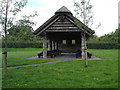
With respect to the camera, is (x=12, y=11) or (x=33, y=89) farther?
(x=12, y=11)

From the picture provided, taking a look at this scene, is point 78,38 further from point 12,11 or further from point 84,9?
point 12,11

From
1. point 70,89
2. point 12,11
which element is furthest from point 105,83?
point 12,11

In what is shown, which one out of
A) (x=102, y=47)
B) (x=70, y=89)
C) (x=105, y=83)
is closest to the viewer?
(x=70, y=89)

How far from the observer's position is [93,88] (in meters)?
5.81

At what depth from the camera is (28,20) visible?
8.58 metres

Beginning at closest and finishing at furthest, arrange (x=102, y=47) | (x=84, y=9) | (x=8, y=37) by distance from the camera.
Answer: (x=8, y=37)
(x=84, y=9)
(x=102, y=47)

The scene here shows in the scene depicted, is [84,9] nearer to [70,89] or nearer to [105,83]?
[105,83]

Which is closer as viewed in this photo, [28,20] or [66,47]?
[28,20]

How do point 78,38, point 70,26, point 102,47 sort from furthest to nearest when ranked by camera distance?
point 102,47 < point 78,38 < point 70,26

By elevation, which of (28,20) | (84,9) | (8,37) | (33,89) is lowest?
(33,89)

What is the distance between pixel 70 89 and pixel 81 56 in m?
12.5

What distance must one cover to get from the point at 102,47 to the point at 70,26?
26903 mm

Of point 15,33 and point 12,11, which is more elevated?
point 12,11

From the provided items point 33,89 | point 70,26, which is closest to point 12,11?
point 33,89
